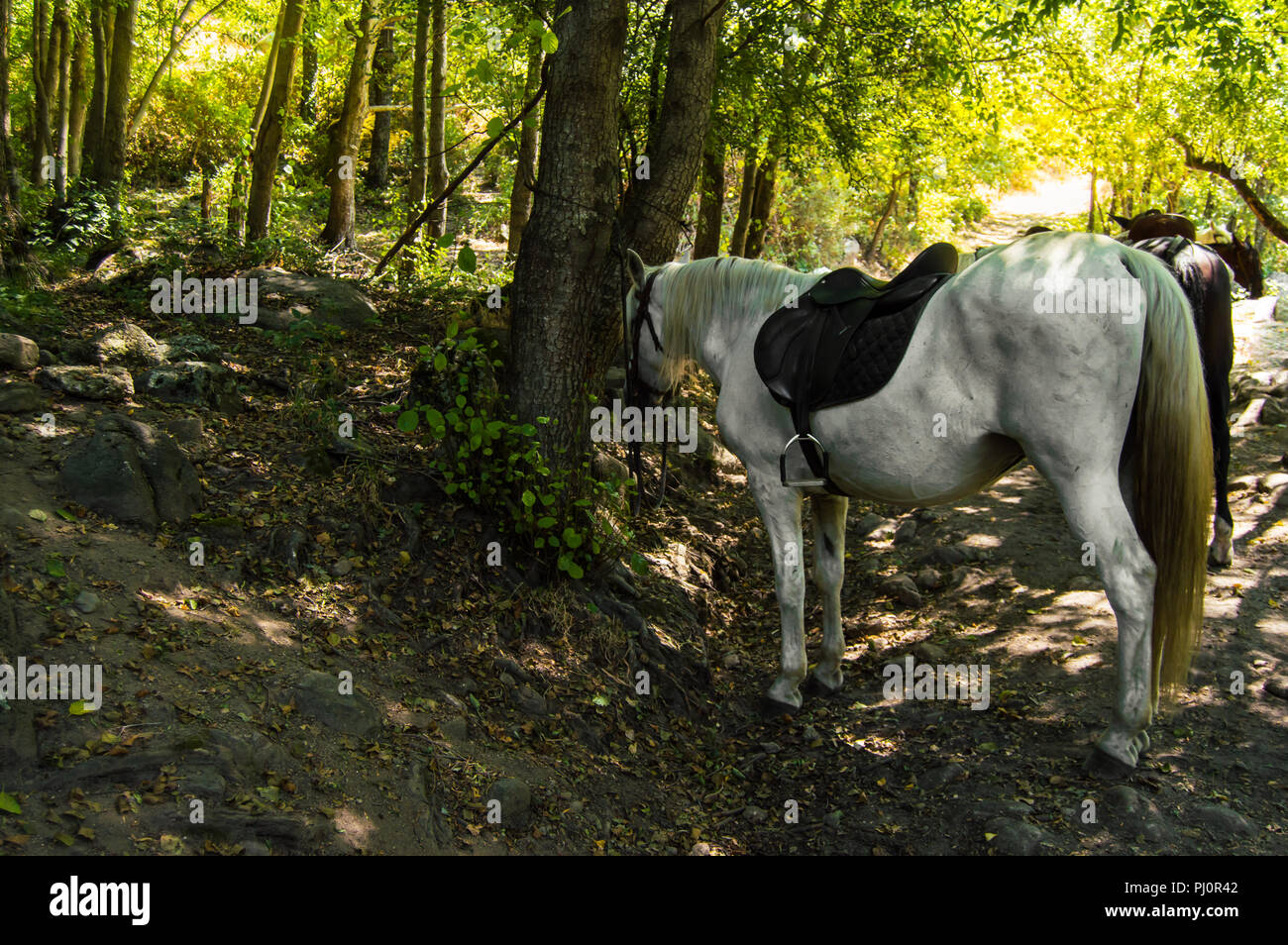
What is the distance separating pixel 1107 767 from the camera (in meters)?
4.64

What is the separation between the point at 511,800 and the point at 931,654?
3.21m

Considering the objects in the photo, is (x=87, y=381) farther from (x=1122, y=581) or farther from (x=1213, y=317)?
(x=1213, y=317)

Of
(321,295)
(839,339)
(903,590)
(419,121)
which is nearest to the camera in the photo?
(839,339)

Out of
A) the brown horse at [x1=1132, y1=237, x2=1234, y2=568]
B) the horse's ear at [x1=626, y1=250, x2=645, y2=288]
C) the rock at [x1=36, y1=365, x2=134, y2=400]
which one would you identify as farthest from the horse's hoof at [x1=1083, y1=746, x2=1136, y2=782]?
the rock at [x1=36, y1=365, x2=134, y2=400]

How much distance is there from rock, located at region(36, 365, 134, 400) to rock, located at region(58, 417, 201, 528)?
0.69 meters

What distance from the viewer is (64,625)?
429 centimetres

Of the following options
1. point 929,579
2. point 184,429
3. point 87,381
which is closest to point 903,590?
point 929,579

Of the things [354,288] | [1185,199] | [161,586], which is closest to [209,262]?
[354,288]

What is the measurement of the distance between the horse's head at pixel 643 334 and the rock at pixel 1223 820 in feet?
13.0

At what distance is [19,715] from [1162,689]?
5.35m

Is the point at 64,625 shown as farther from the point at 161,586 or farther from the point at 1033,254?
the point at 1033,254

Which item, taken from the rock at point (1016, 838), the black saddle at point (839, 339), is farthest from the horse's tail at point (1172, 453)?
the rock at point (1016, 838)

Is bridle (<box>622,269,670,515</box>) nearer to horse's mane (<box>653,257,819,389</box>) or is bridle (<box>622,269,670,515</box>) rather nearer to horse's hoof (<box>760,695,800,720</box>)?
horse's mane (<box>653,257,819,389</box>)

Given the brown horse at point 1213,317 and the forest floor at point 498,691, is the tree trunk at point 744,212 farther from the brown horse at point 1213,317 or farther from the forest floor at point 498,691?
the brown horse at point 1213,317
